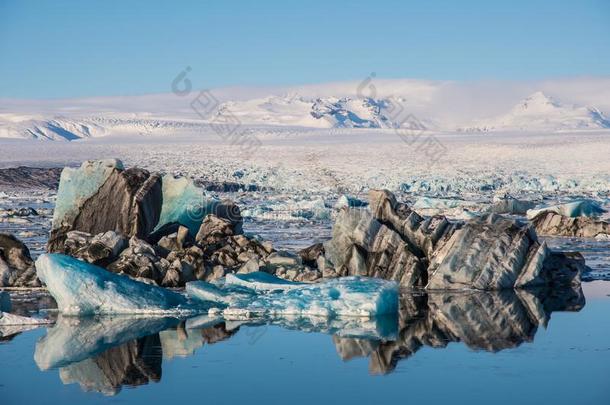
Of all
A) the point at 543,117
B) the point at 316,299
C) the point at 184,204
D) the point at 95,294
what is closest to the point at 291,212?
the point at 184,204

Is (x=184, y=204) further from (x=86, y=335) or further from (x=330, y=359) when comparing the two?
(x=330, y=359)

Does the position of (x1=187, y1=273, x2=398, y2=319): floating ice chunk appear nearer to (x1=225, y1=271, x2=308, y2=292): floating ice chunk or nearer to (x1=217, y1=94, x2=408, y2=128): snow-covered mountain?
(x1=225, y1=271, x2=308, y2=292): floating ice chunk

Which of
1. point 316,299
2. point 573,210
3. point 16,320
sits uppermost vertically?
point 573,210

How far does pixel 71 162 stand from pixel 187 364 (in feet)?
151

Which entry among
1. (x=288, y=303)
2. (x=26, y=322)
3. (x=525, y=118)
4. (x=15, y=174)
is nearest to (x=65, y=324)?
(x=26, y=322)

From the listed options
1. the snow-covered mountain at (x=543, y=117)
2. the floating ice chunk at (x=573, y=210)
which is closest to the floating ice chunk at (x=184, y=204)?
the floating ice chunk at (x=573, y=210)

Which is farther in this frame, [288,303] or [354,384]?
[288,303]

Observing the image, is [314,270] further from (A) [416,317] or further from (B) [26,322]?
(B) [26,322]

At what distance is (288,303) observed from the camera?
28.6 feet

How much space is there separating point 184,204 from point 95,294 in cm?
461

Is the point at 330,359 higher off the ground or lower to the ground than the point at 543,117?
lower

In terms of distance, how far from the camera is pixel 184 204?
13.2 m

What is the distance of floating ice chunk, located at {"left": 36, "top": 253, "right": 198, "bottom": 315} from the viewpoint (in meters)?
8.61

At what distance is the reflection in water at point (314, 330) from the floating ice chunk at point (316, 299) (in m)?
0.17
